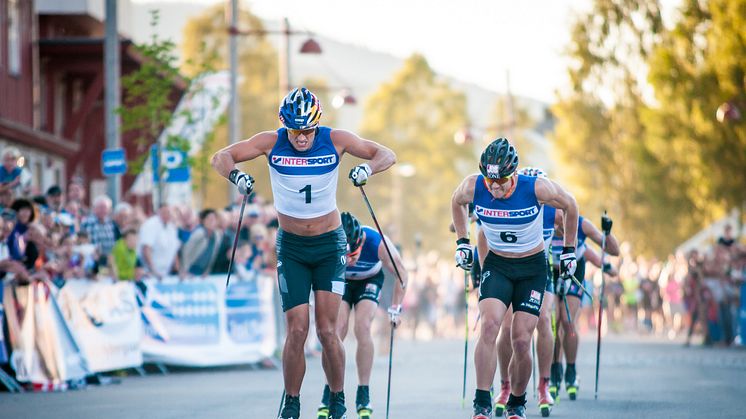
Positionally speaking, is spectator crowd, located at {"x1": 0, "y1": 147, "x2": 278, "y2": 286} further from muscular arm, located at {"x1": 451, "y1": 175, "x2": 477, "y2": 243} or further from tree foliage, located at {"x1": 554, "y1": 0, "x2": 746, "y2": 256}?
tree foliage, located at {"x1": 554, "y1": 0, "x2": 746, "y2": 256}

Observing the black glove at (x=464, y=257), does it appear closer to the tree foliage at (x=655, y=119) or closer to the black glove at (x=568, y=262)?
the black glove at (x=568, y=262)

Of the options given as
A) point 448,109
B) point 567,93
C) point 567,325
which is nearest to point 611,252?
point 567,325

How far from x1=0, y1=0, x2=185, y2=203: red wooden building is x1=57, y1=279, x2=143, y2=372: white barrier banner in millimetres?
8999

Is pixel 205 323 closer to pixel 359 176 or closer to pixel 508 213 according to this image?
pixel 508 213

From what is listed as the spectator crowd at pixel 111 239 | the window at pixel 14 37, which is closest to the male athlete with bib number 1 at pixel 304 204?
the spectator crowd at pixel 111 239

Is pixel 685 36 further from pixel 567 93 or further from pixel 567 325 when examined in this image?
pixel 567 325

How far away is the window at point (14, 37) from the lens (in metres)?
30.4

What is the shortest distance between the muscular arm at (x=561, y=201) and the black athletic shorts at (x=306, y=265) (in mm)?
1752

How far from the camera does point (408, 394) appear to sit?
50.9 ft

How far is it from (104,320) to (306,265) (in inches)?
297

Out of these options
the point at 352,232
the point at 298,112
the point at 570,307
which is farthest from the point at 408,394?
the point at 298,112

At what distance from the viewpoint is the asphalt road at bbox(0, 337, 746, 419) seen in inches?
523

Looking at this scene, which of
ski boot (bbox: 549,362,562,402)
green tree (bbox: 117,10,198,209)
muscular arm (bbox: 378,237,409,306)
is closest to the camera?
muscular arm (bbox: 378,237,409,306)

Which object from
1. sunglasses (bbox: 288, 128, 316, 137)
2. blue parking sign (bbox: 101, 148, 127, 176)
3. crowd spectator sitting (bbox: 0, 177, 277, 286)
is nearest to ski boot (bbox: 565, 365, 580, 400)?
sunglasses (bbox: 288, 128, 316, 137)
